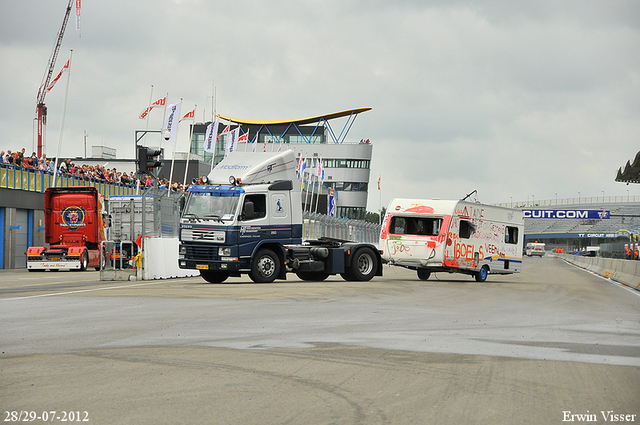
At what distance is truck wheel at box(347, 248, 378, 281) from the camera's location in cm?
2312

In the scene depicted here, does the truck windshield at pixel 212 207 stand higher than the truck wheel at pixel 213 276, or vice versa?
the truck windshield at pixel 212 207

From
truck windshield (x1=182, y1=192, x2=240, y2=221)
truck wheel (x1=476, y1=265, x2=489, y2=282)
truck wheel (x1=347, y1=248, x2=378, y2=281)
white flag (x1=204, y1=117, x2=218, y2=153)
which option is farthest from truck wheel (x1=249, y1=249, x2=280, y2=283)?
white flag (x1=204, y1=117, x2=218, y2=153)

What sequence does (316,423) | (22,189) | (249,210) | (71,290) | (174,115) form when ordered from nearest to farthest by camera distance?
(316,423) → (71,290) → (249,210) → (22,189) → (174,115)

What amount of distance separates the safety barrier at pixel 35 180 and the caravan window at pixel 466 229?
76.2ft

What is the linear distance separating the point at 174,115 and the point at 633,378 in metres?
37.2

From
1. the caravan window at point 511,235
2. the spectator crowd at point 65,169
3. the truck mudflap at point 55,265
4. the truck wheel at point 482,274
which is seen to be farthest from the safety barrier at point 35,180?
the caravan window at point 511,235

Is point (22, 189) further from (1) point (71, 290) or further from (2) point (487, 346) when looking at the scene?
(2) point (487, 346)

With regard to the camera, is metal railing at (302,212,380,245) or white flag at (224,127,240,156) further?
white flag at (224,127,240,156)

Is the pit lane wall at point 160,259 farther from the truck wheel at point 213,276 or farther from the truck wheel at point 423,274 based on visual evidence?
the truck wheel at point 423,274

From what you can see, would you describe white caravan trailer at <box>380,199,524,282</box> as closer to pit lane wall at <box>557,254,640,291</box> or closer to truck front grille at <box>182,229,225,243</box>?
pit lane wall at <box>557,254,640,291</box>

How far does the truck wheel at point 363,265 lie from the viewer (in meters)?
23.1

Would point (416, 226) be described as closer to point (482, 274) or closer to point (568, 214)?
point (482, 274)

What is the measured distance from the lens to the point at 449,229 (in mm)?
24641

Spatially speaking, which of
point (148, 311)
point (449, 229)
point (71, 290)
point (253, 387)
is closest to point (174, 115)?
point (449, 229)
